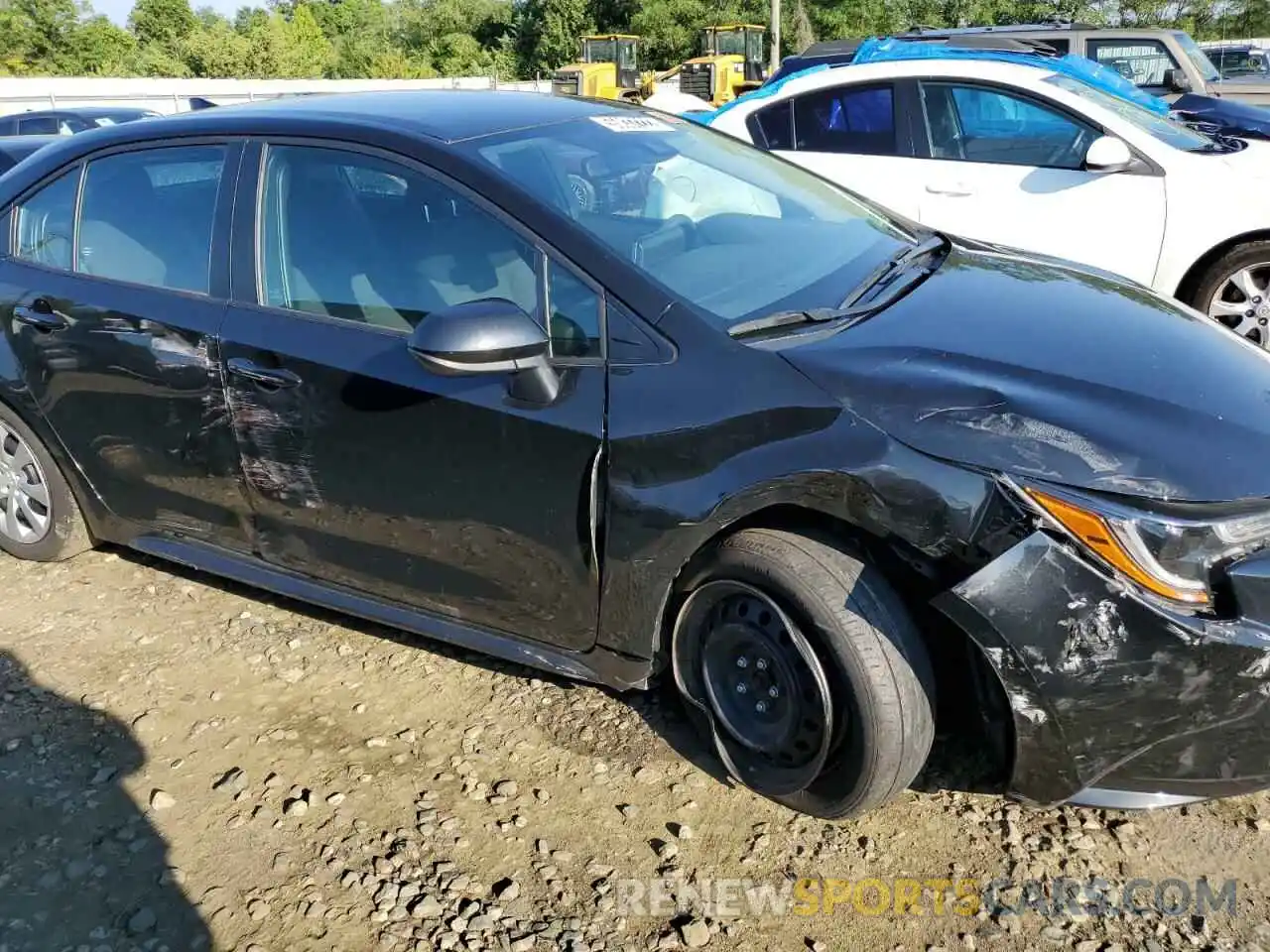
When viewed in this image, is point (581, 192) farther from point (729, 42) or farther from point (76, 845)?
point (729, 42)

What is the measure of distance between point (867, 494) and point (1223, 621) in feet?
2.27

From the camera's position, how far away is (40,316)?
3.50m

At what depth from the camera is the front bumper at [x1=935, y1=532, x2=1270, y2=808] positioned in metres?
1.98

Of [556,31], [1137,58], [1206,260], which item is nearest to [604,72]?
[1137,58]

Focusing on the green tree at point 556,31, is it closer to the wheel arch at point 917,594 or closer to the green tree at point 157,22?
the green tree at point 157,22

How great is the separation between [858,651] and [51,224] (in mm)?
3043

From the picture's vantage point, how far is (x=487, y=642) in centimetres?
286

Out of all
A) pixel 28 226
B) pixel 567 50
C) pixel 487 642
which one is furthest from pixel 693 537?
pixel 567 50

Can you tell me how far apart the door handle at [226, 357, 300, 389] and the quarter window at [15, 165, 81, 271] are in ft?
3.17

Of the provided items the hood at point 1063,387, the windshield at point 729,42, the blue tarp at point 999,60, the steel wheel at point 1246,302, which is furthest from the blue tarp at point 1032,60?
the windshield at point 729,42

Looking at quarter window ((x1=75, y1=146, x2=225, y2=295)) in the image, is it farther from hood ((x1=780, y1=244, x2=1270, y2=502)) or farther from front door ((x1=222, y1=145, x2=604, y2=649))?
hood ((x1=780, y1=244, x2=1270, y2=502))

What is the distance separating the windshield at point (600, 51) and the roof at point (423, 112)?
25.6 m

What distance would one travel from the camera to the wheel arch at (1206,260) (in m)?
5.04

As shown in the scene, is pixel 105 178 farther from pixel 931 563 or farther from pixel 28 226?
pixel 931 563
